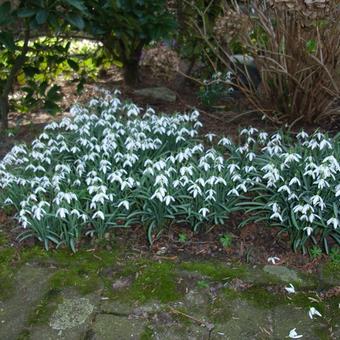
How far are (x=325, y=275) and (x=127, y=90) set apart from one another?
327 centimetres

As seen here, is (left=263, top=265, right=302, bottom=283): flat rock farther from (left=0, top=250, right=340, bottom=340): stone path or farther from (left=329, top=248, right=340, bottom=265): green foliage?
(left=329, top=248, right=340, bottom=265): green foliage

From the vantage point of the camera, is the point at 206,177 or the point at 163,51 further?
the point at 163,51

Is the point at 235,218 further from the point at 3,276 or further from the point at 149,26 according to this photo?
the point at 149,26

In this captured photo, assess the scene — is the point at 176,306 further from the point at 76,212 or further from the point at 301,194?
the point at 301,194

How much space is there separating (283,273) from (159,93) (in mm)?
2846

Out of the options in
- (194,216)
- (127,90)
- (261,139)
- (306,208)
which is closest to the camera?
(306,208)

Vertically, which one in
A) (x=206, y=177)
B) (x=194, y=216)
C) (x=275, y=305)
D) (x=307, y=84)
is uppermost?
(x=307, y=84)

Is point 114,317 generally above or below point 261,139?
below

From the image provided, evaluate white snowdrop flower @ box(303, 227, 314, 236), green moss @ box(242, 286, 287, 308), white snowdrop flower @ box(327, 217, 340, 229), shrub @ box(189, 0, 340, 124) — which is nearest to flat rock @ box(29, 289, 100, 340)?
green moss @ box(242, 286, 287, 308)

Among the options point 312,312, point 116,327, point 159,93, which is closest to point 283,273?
point 312,312

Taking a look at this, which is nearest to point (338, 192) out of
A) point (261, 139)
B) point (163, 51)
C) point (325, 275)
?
point (325, 275)

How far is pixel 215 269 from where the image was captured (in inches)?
120

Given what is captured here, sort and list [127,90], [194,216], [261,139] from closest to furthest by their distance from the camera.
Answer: [194,216], [261,139], [127,90]

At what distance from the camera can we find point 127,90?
5676mm
